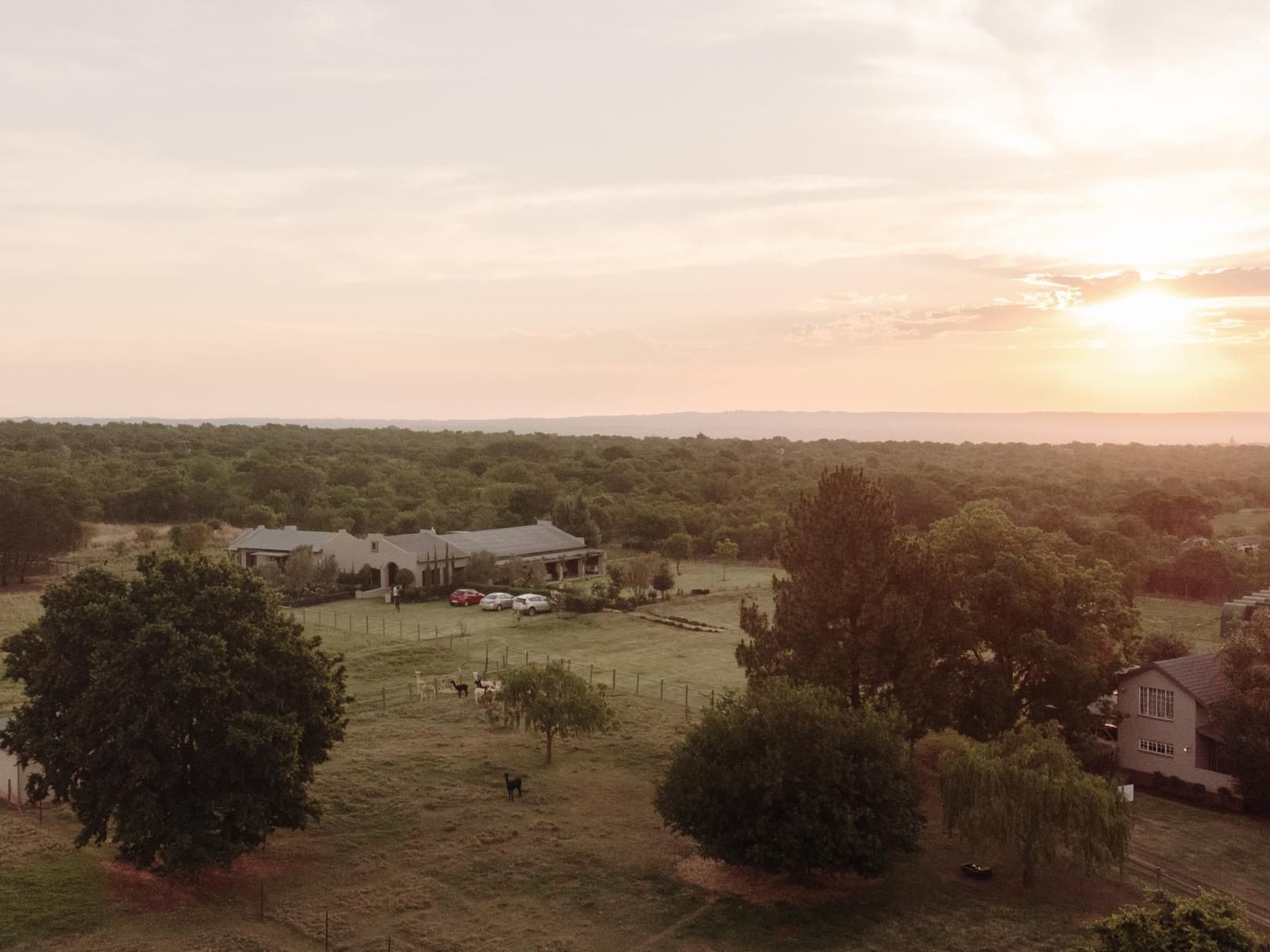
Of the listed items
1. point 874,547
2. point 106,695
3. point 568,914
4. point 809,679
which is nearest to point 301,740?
point 106,695

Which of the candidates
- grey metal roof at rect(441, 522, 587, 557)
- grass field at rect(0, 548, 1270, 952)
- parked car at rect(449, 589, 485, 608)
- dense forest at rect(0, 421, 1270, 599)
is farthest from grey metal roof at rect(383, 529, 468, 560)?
grass field at rect(0, 548, 1270, 952)

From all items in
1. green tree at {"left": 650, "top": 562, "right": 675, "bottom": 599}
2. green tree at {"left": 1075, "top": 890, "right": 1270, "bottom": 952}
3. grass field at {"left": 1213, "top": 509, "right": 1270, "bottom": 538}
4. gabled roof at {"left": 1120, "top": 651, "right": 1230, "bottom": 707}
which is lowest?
green tree at {"left": 650, "top": 562, "right": 675, "bottom": 599}

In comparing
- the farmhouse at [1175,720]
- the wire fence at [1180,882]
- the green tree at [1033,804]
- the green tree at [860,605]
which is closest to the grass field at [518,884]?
the wire fence at [1180,882]

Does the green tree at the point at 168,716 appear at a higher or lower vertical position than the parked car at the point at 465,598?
higher

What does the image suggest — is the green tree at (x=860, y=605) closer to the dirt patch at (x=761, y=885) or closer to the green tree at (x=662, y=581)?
the dirt patch at (x=761, y=885)

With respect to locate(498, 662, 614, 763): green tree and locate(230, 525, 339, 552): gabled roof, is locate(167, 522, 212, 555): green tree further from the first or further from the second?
locate(498, 662, 614, 763): green tree

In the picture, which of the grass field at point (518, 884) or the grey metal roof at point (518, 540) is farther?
the grey metal roof at point (518, 540)

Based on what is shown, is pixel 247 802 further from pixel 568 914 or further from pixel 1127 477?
pixel 1127 477
